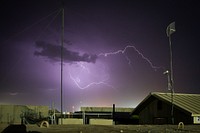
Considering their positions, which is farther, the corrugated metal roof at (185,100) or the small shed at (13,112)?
the small shed at (13,112)

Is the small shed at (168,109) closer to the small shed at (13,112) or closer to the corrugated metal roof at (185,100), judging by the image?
the corrugated metal roof at (185,100)

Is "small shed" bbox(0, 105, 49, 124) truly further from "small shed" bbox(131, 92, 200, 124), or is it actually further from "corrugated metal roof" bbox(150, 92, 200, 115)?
"corrugated metal roof" bbox(150, 92, 200, 115)

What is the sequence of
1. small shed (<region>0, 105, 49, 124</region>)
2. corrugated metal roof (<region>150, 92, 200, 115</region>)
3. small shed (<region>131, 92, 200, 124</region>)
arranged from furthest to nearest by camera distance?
1. small shed (<region>0, 105, 49, 124</region>)
2. corrugated metal roof (<region>150, 92, 200, 115</region>)
3. small shed (<region>131, 92, 200, 124</region>)

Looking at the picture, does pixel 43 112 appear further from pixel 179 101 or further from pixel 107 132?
pixel 107 132

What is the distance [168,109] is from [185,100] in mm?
2436

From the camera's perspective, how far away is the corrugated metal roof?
31.9m

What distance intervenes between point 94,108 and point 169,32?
45423 millimetres

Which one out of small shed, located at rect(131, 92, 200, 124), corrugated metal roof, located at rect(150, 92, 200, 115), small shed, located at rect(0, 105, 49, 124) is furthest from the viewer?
small shed, located at rect(0, 105, 49, 124)

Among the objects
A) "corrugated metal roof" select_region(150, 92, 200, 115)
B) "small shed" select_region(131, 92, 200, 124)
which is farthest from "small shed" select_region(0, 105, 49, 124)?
"corrugated metal roof" select_region(150, 92, 200, 115)

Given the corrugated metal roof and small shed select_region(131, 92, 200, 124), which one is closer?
small shed select_region(131, 92, 200, 124)

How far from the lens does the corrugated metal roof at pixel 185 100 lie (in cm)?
3188

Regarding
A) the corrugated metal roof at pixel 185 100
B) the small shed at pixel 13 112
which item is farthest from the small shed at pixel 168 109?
the small shed at pixel 13 112

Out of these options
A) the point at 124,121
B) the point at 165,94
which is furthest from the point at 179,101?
the point at 124,121

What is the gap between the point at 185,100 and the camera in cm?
3606
